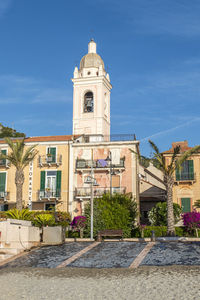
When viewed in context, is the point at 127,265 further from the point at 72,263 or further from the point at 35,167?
the point at 35,167

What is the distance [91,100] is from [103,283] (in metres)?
45.3

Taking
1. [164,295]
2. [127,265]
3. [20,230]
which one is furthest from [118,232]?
[164,295]

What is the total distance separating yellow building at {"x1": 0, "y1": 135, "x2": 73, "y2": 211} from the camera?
4281cm

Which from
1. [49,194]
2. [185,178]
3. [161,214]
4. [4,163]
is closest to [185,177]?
[185,178]

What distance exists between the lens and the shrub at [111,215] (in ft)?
109

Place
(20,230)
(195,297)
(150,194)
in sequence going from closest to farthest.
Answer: (195,297), (20,230), (150,194)

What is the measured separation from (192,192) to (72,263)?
2528 cm

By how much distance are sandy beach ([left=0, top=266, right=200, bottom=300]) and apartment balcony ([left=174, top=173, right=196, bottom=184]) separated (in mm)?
25579

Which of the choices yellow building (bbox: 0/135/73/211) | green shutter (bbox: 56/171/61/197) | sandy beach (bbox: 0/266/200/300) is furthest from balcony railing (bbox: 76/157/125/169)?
sandy beach (bbox: 0/266/200/300)

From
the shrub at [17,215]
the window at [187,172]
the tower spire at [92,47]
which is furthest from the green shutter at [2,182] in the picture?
the tower spire at [92,47]

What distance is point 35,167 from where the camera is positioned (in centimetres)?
4406

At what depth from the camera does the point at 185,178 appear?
4212 centimetres

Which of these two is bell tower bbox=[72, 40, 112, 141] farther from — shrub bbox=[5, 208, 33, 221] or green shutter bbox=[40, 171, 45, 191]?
shrub bbox=[5, 208, 33, 221]

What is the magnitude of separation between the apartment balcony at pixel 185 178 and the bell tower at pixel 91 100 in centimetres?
1634
